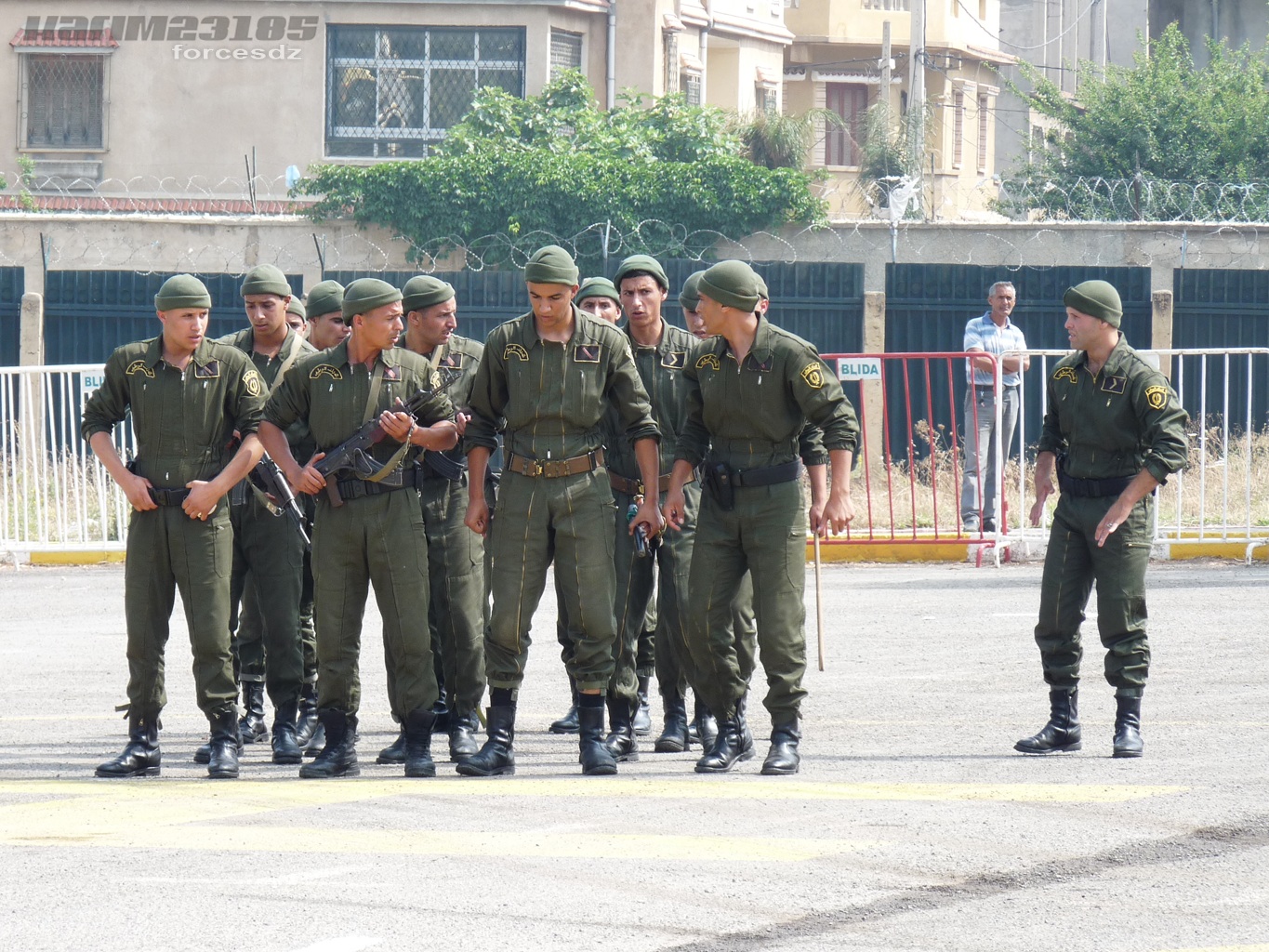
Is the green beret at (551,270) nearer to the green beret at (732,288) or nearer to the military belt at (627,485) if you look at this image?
the green beret at (732,288)

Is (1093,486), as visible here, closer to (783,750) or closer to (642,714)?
(783,750)

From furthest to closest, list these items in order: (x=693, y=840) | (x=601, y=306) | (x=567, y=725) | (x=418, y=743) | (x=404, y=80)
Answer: (x=404, y=80) < (x=567, y=725) < (x=601, y=306) < (x=418, y=743) < (x=693, y=840)

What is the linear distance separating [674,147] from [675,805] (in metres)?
20.6

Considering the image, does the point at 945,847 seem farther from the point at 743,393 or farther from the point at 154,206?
the point at 154,206

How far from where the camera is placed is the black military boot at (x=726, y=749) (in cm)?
803

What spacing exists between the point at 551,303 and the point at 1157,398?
99.0 inches

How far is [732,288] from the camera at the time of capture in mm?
7914

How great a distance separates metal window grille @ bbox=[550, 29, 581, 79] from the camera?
2945 centimetres

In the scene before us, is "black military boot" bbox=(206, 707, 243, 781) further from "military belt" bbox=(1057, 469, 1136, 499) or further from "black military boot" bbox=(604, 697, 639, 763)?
"military belt" bbox=(1057, 469, 1136, 499)

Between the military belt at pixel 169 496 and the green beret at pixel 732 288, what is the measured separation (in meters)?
2.21

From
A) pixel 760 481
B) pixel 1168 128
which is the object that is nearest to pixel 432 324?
pixel 760 481

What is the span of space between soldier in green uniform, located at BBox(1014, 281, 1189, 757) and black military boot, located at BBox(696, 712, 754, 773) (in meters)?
1.20

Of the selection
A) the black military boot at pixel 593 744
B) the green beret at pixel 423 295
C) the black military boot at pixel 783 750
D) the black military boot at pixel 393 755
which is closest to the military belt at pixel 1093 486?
the black military boot at pixel 783 750

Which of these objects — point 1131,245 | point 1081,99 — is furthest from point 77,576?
point 1081,99
